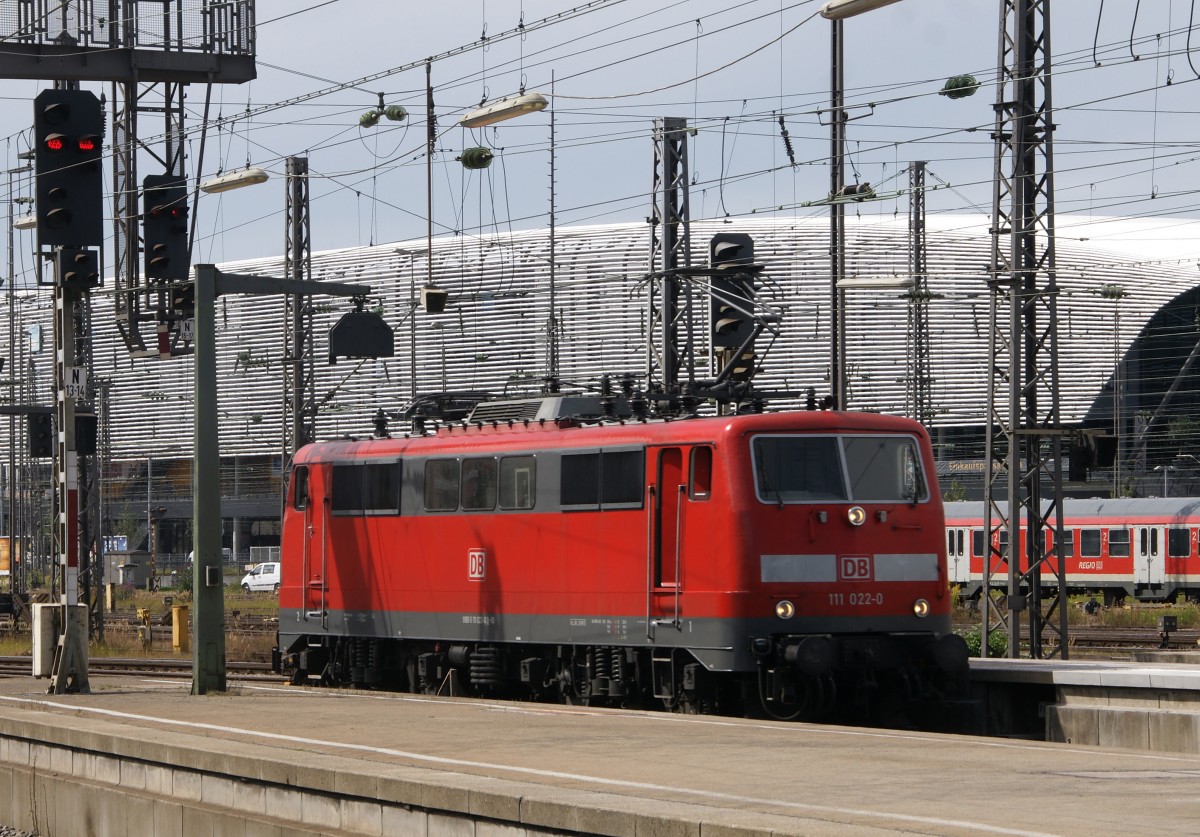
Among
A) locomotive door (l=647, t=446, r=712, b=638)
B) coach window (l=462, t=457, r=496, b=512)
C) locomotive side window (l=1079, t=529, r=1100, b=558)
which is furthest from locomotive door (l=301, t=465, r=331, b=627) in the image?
locomotive side window (l=1079, t=529, r=1100, b=558)

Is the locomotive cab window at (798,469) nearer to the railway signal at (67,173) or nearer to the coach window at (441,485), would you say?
the coach window at (441,485)

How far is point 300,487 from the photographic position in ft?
83.6

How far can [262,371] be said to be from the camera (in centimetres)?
10025

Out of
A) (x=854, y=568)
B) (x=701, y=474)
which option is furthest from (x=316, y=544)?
(x=854, y=568)

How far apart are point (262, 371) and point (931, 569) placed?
8461cm

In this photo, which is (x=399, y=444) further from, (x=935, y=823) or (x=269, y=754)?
(x=935, y=823)

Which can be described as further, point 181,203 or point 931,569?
point 181,203

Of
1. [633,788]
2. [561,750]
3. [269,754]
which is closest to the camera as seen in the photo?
[633,788]

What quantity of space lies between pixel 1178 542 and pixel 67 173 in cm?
4114

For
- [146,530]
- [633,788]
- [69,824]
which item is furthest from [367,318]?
[146,530]

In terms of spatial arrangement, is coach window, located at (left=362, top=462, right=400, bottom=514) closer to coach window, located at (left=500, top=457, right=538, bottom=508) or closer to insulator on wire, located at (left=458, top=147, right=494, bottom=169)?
coach window, located at (left=500, top=457, right=538, bottom=508)

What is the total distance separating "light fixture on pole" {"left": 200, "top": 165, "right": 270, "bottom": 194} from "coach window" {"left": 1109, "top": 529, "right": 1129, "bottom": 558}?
3427 cm

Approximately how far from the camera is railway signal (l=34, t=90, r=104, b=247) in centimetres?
2116

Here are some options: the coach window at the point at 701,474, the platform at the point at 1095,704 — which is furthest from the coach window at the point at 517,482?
the platform at the point at 1095,704
